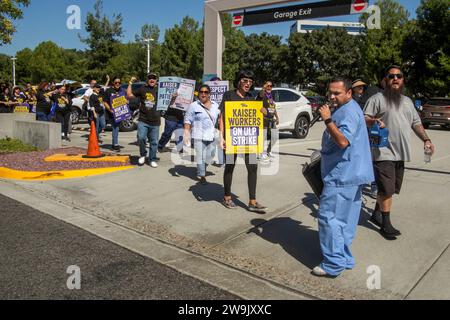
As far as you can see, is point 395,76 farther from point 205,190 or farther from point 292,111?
point 292,111

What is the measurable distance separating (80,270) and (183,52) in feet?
129

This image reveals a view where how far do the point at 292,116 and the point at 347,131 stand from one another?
32.3ft

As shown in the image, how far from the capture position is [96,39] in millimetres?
35844

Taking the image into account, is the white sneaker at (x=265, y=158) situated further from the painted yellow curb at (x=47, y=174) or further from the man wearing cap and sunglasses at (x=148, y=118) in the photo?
the painted yellow curb at (x=47, y=174)

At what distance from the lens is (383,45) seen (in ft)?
107

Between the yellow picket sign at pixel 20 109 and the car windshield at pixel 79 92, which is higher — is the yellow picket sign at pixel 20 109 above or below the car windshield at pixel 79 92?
below

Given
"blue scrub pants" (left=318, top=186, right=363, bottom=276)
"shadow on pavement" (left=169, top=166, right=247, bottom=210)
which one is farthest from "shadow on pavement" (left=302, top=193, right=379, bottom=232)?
"blue scrub pants" (left=318, top=186, right=363, bottom=276)

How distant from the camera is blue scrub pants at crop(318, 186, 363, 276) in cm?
352

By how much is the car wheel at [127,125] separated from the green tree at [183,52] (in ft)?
88.9

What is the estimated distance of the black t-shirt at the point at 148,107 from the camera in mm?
8172

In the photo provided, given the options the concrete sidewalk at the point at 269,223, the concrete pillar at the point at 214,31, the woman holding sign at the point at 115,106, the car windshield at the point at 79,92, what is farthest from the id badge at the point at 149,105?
the car windshield at the point at 79,92

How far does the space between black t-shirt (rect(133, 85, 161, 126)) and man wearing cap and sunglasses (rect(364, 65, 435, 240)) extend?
4.74m
